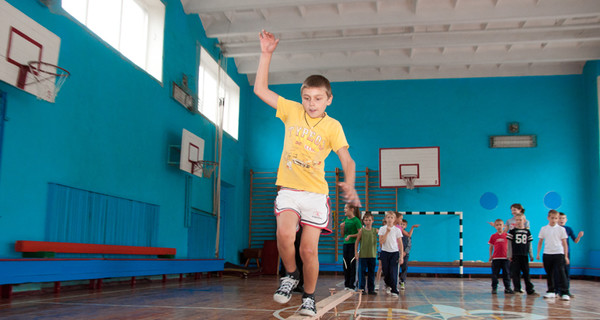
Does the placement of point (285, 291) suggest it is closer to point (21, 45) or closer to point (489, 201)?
point (21, 45)

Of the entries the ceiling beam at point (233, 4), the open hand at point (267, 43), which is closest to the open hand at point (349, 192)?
the open hand at point (267, 43)

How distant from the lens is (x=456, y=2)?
10.4 m

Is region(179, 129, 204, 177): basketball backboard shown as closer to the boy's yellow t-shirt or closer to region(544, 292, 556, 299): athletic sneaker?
region(544, 292, 556, 299): athletic sneaker

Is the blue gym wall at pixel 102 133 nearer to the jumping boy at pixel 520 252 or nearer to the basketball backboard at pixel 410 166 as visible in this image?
the basketball backboard at pixel 410 166

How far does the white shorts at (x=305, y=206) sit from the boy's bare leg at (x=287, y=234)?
4cm

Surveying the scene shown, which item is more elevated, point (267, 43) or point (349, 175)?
point (267, 43)

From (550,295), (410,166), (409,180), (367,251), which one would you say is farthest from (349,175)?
(410,166)

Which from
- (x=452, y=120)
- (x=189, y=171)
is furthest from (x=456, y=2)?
(x=189, y=171)

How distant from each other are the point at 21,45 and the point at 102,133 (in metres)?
2.13

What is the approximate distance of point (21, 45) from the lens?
534 cm

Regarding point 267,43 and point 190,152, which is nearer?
point 267,43

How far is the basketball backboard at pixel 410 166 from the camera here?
13312 mm

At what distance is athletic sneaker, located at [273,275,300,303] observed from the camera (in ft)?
9.70

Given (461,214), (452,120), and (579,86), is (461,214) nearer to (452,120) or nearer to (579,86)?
(452,120)
